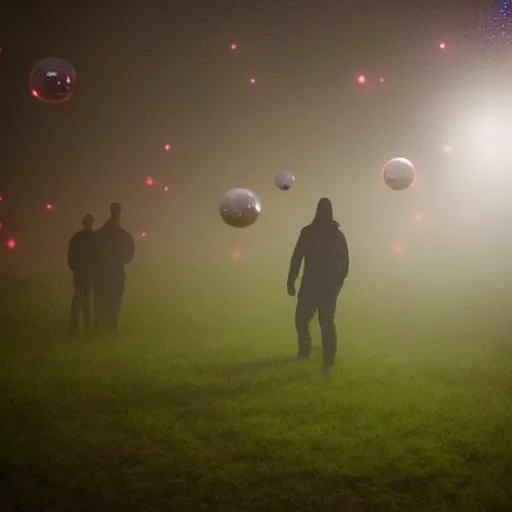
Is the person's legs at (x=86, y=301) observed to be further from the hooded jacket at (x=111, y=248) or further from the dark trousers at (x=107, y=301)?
the hooded jacket at (x=111, y=248)

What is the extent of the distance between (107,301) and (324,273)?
336 centimetres

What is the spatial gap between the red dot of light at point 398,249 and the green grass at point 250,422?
12.7 meters

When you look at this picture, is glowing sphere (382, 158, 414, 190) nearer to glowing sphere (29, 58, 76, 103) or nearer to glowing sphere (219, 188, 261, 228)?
glowing sphere (219, 188, 261, 228)

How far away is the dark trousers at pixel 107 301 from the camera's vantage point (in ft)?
27.1

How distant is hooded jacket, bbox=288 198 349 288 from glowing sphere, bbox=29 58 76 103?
172 inches

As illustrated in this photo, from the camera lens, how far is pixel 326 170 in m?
23.9

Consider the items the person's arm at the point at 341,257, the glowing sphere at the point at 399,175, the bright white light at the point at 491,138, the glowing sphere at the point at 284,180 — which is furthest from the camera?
the bright white light at the point at 491,138

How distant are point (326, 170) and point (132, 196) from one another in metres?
9.05

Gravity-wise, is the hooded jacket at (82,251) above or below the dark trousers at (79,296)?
above

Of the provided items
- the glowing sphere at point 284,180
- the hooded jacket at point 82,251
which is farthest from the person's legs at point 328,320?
the glowing sphere at point 284,180

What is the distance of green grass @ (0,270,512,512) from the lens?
3484 mm

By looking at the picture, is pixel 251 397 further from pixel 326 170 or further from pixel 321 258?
pixel 326 170

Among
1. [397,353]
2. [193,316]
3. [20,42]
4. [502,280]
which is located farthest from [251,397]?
[20,42]

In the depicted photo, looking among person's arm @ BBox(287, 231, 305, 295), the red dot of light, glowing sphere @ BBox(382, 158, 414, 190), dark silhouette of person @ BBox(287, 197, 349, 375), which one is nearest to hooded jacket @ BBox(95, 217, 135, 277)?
person's arm @ BBox(287, 231, 305, 295)
